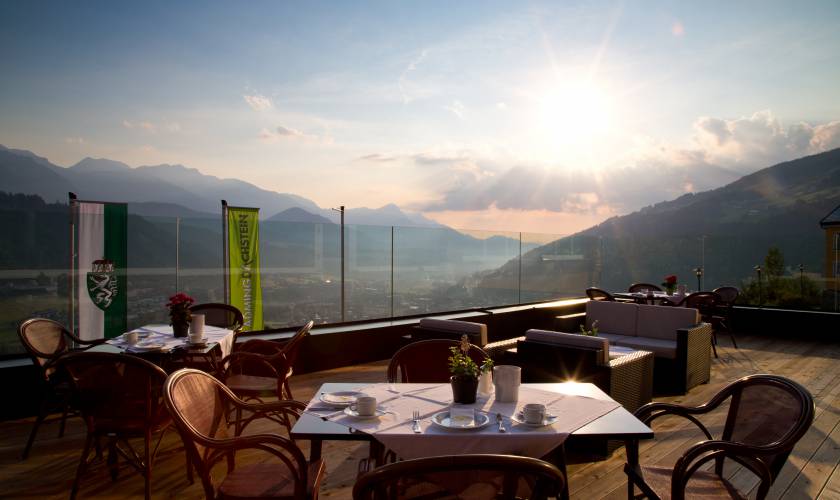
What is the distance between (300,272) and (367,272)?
36.9 inches

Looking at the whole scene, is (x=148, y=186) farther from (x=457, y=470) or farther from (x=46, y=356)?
(x=457, y=470)

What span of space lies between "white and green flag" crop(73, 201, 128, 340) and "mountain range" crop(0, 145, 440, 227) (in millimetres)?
2099

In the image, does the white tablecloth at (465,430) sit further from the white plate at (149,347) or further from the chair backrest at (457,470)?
the white plate at (149,347)

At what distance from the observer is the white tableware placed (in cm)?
223

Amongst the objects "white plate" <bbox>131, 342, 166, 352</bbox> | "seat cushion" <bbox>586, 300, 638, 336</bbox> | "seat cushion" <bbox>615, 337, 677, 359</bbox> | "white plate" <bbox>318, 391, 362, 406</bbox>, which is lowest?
"seat cushion" <bbox>615, 337, 677, 359</bbox>

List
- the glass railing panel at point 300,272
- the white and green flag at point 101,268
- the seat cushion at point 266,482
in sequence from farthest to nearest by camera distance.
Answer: the glass railing panel at point 300,272 < the white and green flag at point 101,268 < the seat cushion at point 266,482

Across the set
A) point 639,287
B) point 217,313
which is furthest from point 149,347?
point 639,287

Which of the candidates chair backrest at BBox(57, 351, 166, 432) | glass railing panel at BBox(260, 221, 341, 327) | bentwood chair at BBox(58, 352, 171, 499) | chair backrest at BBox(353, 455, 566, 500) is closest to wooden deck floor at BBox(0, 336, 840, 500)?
bentwood chair at BBox(58, 352, 171, 499)

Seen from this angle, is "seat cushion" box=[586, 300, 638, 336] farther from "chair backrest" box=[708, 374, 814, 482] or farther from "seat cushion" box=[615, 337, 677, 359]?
"chair backrest" box=[708, 374, 814, 482]

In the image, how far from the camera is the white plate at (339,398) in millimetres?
2182

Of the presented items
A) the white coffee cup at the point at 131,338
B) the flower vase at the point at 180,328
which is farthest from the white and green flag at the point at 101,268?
the flower vase at the point at 180,328

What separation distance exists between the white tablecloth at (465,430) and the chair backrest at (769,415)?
1.76ft

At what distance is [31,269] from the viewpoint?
5438 millimetres

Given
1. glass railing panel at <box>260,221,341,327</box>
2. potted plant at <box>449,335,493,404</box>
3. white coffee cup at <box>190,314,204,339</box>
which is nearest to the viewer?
potted plant at <box>449,335,493,404</box>
